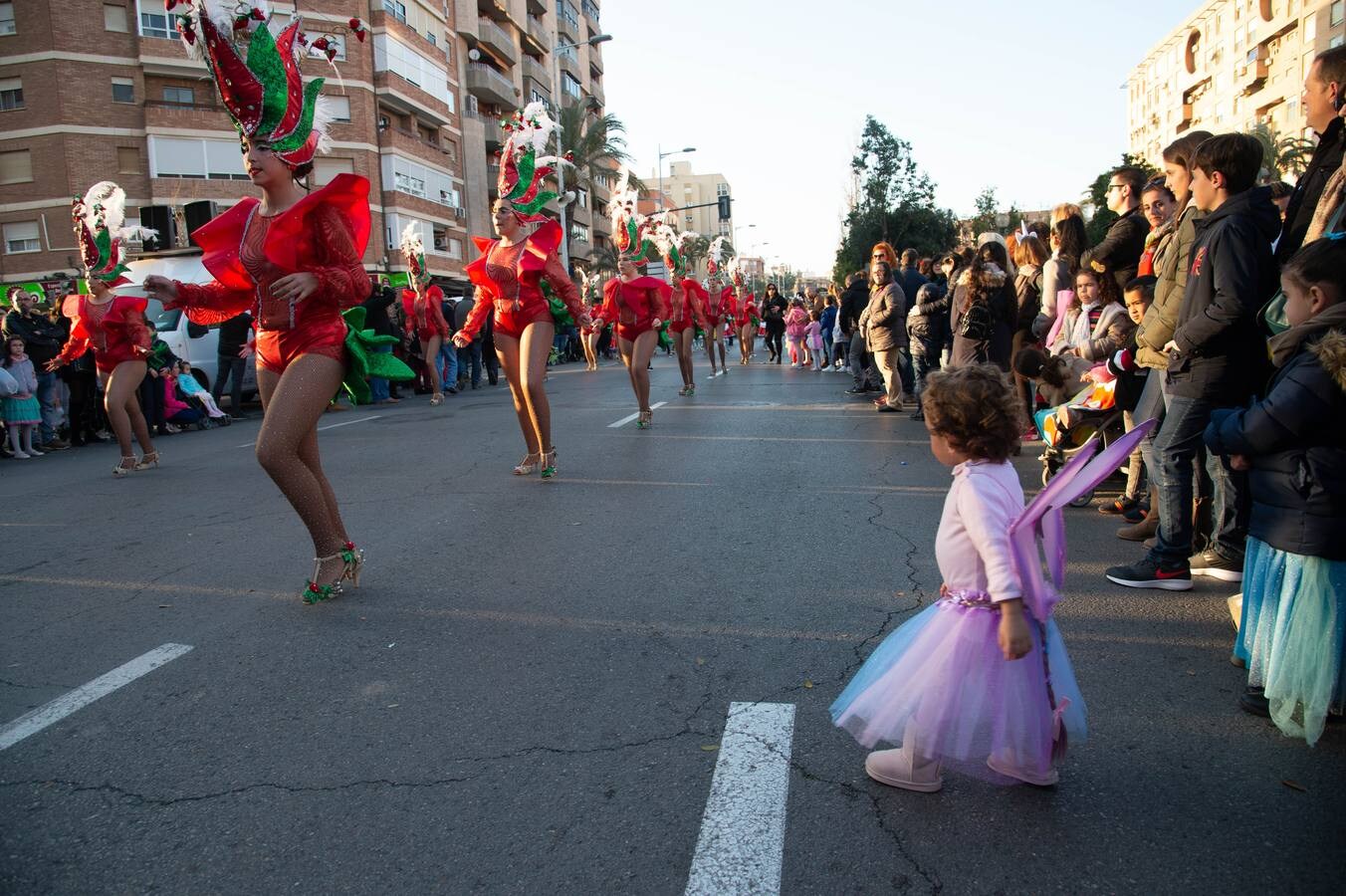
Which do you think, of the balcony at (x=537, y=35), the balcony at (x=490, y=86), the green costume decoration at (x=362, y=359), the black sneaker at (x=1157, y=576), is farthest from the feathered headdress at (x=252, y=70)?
the balcony at (x=537, y=35)

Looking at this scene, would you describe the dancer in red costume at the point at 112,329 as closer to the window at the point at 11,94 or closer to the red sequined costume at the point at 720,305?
the red sequined costume at the point at 720,305

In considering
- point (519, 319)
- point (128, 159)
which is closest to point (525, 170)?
point (519, 319)

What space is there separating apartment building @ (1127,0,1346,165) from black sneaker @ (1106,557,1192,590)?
4903 cm

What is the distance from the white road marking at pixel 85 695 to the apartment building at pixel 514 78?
37.6 m

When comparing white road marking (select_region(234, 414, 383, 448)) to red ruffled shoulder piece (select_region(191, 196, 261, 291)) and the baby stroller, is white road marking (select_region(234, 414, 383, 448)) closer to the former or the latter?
red ruffled shoulder piece (select_region(191, 196, 261, 291))

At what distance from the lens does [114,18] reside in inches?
1481

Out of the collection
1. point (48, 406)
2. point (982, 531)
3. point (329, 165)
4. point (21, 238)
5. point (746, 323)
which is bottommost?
point (48, 406)

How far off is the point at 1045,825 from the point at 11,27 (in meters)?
46.2

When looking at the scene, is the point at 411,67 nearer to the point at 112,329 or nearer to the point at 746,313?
the point at 746,313

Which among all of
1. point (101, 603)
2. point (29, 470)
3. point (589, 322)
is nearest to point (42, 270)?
point (29, 470)

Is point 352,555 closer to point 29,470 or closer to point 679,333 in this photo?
point 29,470

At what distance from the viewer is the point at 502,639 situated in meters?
4.14

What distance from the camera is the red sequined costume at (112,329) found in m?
9.75

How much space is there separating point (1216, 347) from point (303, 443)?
4.36 meters
